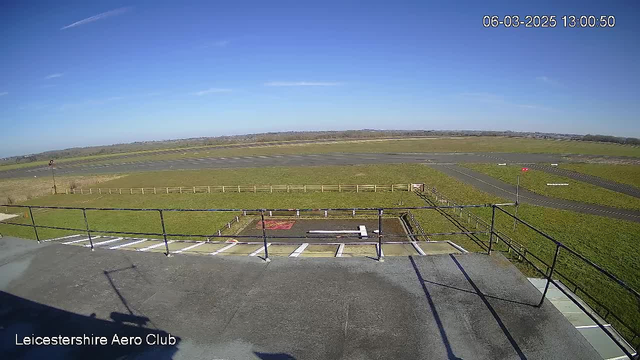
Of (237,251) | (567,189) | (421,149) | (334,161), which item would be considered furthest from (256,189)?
(421,149)

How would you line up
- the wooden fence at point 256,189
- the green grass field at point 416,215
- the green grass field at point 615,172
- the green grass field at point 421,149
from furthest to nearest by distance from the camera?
the green grass field at point 421,149 < the green grass field at point 615,172 < the wooden fence at point 256,189 < the green grass field at point 416,215

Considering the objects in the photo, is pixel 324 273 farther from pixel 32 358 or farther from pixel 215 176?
pixel 215 176

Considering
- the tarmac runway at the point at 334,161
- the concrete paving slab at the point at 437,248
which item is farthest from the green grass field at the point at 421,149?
the concrete paving slab at the point at 437,248

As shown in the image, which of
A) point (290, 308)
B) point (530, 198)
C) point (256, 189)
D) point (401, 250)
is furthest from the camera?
point (256, 189)

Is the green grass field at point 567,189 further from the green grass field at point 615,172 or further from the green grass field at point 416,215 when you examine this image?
the green grass field at point 416,215

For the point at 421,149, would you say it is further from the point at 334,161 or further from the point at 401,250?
the point at 401,250

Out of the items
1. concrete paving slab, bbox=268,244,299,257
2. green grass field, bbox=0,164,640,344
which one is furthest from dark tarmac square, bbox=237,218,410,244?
concrete paving slab, bbox=268,244,299,257
